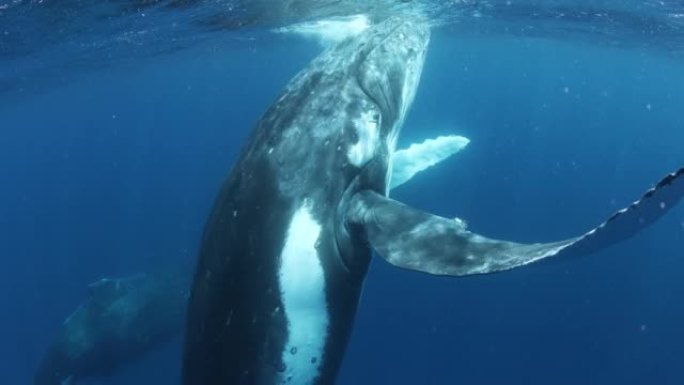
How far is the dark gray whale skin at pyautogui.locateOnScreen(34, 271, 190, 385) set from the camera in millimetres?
16500

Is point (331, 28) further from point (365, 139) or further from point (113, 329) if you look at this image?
point (365, 139)

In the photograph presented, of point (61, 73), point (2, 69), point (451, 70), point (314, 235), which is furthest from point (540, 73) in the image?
point (314, 235)

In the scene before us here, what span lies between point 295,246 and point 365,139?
1652 millimetres

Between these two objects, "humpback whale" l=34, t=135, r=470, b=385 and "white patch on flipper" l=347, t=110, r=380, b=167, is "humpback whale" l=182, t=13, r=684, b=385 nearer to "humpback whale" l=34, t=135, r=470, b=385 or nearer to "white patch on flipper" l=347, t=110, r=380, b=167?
"white patch on flipper" l=347, t=110, r=380, b=167

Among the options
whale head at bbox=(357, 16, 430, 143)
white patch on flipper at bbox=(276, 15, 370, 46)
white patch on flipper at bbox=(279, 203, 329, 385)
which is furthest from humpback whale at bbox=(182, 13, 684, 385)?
white patch on flipper at bbox=(276, 15, 370, 46)

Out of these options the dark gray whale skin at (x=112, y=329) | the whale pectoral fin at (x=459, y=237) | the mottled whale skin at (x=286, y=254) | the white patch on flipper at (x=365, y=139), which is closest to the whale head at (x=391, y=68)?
the white patch on flipper at (x=365, y=139)

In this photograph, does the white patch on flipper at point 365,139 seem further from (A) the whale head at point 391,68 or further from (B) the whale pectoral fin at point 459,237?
(B) the whale pectoral fin at point 459,237

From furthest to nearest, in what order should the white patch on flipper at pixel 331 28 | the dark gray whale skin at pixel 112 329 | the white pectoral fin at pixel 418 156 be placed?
the white patch on flipper at pixel 331 28, the dark gray whale skin at pixel 112 329, the white pectoral fin at pixel 418 156

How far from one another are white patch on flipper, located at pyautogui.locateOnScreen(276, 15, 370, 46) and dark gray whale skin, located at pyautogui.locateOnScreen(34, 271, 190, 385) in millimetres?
11717

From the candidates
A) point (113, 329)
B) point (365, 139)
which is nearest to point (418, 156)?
point (365, 139)

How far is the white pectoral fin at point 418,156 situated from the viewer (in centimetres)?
900

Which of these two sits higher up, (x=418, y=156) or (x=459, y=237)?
(x=459, y=237)

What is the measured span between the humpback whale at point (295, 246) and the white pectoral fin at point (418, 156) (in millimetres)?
2112

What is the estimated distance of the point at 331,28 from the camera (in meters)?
27.8
